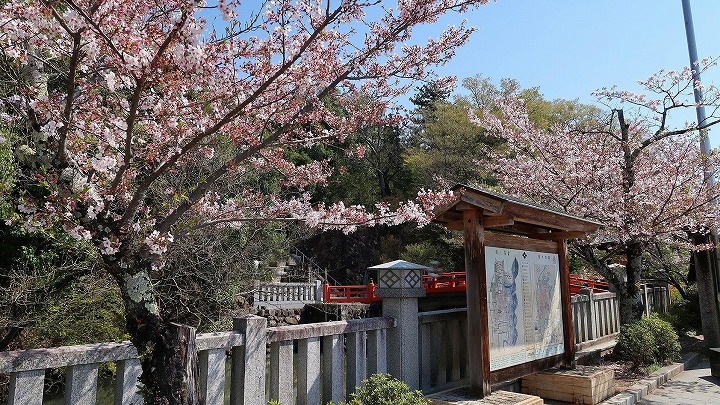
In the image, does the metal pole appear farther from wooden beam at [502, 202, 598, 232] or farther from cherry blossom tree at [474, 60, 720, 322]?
wooden beam at [502, 202, 598, 232]

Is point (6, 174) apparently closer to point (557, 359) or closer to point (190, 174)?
point (190, 174)

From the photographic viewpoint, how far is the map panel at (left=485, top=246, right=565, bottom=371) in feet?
18.0

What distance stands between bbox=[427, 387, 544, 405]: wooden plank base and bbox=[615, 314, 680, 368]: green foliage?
145 inches

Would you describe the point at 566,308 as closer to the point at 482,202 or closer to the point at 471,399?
the point at 471,399

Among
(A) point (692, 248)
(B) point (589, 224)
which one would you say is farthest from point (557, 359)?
(A) point (692, 248)

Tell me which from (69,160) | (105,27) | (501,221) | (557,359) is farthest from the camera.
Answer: (557,359)

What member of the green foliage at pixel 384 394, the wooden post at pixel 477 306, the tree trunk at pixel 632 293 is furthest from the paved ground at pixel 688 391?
the green foliage at pixel 384 394

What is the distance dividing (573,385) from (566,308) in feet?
3.90

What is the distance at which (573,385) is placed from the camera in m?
6.11

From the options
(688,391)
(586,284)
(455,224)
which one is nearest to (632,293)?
(688,391)

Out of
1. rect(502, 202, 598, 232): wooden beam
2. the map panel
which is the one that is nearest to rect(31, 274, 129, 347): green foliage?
the map panel

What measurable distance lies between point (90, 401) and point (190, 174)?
9106mm

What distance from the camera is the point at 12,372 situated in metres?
2.71

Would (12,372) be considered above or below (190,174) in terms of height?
below
